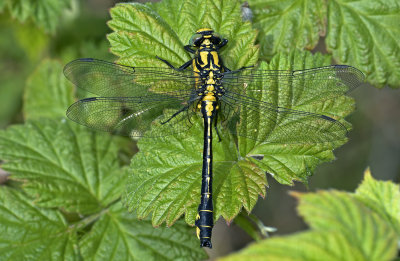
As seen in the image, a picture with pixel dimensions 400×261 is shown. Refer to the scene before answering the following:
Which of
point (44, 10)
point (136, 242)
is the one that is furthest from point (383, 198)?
point (44, 10)

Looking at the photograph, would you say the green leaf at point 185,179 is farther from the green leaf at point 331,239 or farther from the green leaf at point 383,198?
the green leaf at point 331,239

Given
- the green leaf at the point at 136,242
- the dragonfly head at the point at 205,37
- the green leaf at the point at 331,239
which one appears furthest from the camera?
the green leaf at the point at 136,242

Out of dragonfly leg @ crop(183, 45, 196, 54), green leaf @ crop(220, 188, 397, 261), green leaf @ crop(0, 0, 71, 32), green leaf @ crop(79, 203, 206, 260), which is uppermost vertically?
green leaf @ crop(0, 0, 71, 32)

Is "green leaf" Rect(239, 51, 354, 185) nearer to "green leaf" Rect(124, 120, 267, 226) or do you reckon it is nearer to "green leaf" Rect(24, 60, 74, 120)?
"green leaf" Rect(124, 120, 267, 226)

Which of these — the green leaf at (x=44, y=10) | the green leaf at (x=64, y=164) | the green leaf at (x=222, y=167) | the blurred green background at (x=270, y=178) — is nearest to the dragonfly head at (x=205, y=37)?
the green leaf at (x=222, y=167)

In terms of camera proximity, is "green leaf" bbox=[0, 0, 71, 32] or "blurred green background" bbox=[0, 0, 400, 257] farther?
"blurred green background" bbox=[0, 0, 400, 257]

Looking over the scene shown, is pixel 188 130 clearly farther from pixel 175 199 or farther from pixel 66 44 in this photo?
pixel 66 44

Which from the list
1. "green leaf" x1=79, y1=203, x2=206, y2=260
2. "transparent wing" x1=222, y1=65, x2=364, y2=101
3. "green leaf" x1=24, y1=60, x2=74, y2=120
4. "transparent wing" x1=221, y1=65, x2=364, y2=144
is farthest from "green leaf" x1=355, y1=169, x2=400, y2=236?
"green leaf" x1=24, y1=60, x2=74, y2=120
